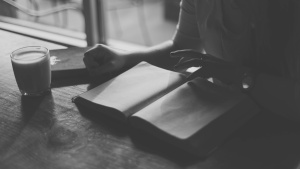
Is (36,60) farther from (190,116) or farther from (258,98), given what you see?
(258,98)

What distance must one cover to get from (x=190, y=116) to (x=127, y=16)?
4163 mm

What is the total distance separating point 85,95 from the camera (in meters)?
0.95

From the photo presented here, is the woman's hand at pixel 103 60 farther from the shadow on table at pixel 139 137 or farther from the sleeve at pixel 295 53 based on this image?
the sleeve at pixel 295 53

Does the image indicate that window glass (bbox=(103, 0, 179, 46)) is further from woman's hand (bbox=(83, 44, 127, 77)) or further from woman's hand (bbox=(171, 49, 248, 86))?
woman's hand (bbox=(171, 49, 248, 86))

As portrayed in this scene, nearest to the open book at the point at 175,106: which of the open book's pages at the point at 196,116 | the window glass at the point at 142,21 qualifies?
the open book's pages at the point at 196,116

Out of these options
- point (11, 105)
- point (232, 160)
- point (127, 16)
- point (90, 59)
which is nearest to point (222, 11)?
point (90, 59)

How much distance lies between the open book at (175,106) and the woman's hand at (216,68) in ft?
0.12

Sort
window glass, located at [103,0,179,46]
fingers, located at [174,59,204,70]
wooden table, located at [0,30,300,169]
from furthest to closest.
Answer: window glass, located at [103,0,179,46], fingers, located at [174,59,204,70], wooden table, located at [0,30,300,169]

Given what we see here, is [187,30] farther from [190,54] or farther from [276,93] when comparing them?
[276,93]

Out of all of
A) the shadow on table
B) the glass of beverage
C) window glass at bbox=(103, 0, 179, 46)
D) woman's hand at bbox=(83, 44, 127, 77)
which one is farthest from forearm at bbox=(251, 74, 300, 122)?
window glass at bbox=(103, 0, 179, 46)

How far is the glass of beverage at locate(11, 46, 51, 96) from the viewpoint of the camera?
0.98 metres

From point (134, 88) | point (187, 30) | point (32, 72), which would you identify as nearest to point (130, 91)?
point (134, 88)

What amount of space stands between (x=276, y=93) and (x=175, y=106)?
28cm

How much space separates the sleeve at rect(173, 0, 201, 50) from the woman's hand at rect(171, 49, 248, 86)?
0.35 m
